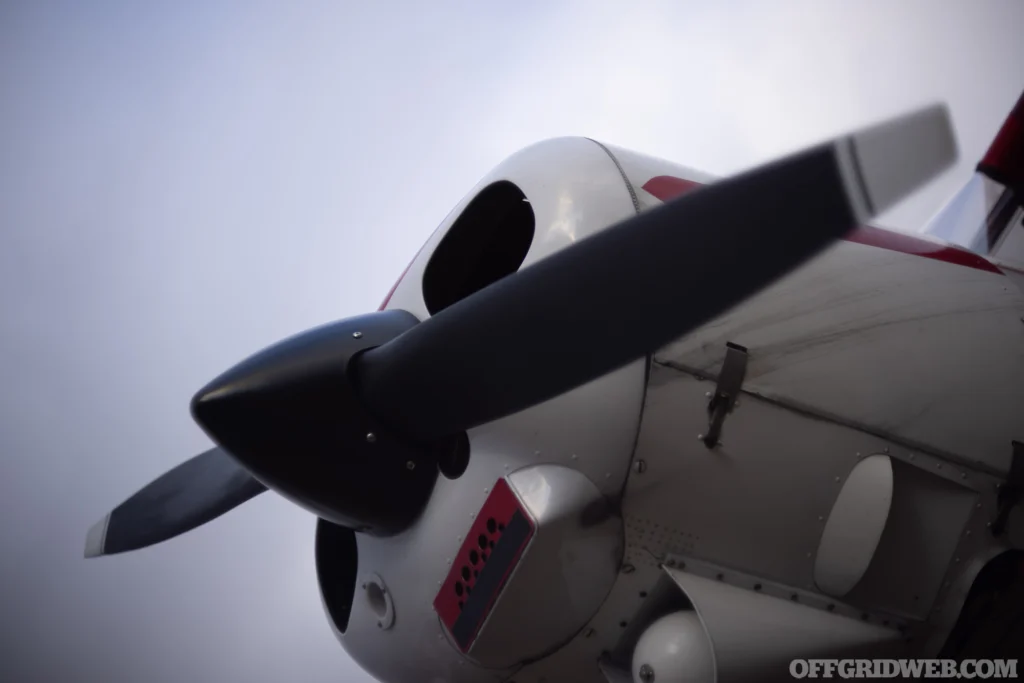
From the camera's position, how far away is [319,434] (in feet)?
7.80

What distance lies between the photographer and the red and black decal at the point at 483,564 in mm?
2279

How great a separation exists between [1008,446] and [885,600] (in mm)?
729

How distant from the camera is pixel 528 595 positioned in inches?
90.8

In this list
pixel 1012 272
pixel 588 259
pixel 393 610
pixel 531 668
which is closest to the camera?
pixel 588 259

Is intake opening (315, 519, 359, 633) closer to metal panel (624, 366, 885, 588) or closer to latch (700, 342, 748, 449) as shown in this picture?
metal panel (624, 366, 885, 588)

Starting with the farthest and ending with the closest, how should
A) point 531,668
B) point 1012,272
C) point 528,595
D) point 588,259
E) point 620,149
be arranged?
point 1012,272
point 620,149
point 531,668
point 528,595
point 588,259

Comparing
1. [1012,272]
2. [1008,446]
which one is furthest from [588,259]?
[1012,272]

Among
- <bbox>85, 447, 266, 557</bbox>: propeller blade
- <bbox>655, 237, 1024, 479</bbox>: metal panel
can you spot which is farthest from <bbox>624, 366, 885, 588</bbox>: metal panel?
<bbox>85, 447, 266, 557</bbox>: propeller blade

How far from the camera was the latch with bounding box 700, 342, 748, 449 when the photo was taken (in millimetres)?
2387

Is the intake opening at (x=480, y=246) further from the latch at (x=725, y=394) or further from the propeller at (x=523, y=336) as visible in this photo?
the latch at (x=725, y=394)

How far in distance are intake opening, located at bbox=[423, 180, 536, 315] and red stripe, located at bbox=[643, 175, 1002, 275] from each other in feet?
1.94

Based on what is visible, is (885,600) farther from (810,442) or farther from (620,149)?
(620,149)

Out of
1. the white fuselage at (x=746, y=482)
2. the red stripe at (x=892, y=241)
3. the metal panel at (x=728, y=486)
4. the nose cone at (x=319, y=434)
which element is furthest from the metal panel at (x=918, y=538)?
the nose cone at (x=319, y=434)

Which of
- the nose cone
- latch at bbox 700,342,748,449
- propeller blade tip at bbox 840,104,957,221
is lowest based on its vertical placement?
latch at bbox 700,342,748,449
